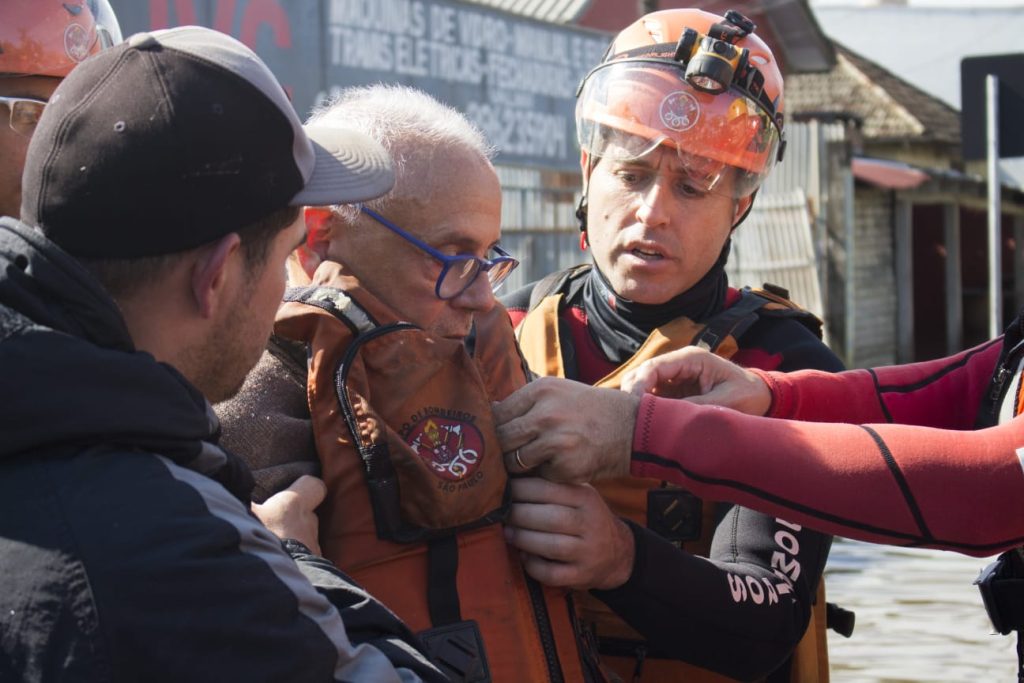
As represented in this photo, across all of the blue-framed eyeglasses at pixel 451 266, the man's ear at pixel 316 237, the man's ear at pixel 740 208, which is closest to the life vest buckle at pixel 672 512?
the blue-framed eyeglasses at pixel 451 266

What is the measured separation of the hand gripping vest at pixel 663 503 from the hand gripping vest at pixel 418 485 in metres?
0.53

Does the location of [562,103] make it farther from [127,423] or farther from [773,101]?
[127,423]

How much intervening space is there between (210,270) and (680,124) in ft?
5.51

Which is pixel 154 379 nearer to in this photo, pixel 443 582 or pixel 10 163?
pixel 443 582

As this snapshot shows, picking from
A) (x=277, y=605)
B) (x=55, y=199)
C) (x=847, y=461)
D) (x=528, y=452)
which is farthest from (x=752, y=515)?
(x=55, y=199)

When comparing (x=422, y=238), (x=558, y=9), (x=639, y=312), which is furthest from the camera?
(x=558, y=9)

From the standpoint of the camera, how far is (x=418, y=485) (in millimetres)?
2189

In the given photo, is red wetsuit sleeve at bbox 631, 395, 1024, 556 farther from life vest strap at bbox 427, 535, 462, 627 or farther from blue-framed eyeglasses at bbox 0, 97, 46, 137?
blue-framed eyeglasses at bbox 0, 97, 46, 137

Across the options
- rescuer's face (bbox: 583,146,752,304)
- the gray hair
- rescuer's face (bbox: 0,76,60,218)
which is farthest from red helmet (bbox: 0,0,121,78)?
rescuer's face (bbox: 583,146,752,304)

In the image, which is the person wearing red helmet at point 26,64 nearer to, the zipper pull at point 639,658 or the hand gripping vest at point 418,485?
the hand gripping vest at point 418,485

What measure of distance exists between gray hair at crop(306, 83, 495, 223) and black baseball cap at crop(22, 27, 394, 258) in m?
0.70

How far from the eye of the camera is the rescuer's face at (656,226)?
10.3 feet

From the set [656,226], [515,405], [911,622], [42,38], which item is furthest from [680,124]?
[911,622]

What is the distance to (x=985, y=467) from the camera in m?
2.42
